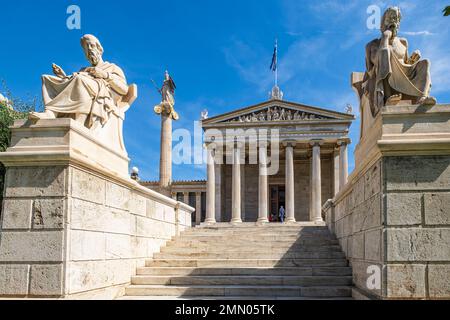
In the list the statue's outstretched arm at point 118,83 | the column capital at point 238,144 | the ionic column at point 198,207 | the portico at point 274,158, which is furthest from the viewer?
the ionic column at point 198,207

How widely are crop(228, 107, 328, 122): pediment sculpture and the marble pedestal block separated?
2513cm

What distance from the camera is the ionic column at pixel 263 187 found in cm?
2933

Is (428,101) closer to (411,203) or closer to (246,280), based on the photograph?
(411,203)

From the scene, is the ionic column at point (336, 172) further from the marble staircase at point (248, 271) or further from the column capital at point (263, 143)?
the marble staircase at point (248, 271)

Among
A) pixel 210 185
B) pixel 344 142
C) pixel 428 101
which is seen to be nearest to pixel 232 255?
pixel 428 101

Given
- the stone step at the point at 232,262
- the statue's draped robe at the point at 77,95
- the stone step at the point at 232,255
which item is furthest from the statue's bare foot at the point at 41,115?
the stone step at the point at 232,255

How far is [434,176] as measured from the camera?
5.51 m

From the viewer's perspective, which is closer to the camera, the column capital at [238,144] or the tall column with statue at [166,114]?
the tall column with statue at [166,114]

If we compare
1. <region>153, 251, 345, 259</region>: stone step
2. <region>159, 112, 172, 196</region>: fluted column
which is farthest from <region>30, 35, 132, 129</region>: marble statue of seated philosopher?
<region>159, 112, 172, 196</region>: fluted column

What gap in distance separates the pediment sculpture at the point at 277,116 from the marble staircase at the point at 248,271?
66.6ft

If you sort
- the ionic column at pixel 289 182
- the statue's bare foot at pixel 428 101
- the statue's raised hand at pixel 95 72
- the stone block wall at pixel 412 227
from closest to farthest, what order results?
the stone block wall at pixel 412 227, the statue's bare foot at pixel 428 101, the statue's raised hand at pixel 95 72, the ionic column at pixel 289 182
